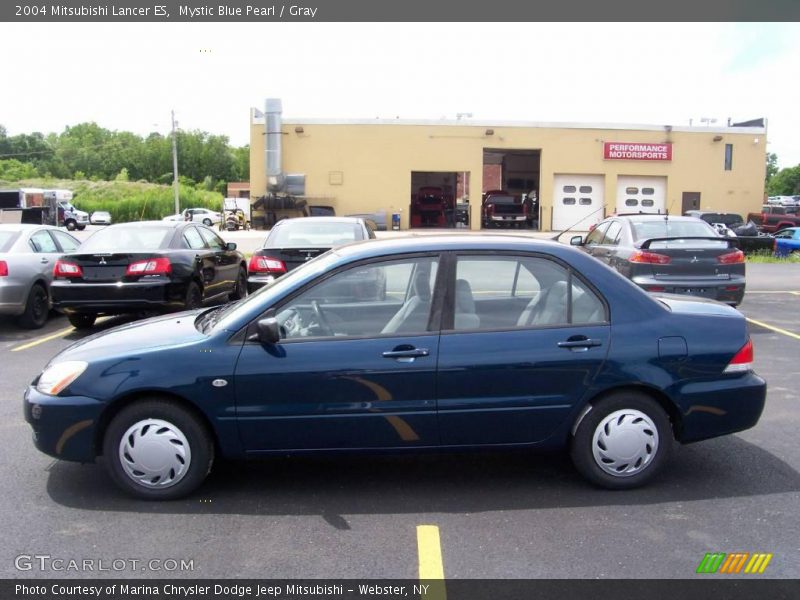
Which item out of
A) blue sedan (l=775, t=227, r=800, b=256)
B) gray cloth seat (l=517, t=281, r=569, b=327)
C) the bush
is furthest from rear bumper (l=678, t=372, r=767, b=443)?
the bush

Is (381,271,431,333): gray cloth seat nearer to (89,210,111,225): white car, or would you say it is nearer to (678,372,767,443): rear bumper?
(678,372,767,443): rear bumper

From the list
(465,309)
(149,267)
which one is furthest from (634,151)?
(465,309)

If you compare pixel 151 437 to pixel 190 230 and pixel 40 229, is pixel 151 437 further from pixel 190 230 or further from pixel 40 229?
pixel 40 229

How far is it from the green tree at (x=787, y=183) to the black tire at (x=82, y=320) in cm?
10889

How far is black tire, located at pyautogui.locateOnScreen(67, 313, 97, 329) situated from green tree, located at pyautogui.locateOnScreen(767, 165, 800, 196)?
357 feet

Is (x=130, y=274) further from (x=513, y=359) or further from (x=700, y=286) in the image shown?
(x=700, y=286)

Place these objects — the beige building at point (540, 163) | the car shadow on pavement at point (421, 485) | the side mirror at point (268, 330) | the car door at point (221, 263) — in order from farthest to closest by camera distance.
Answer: the beige building at point (540, 163) < the car door at point (221, 263) < the car shadow on pavement at point (421, 485) < the side mirror at point (268, 330)

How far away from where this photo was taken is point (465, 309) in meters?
4.43

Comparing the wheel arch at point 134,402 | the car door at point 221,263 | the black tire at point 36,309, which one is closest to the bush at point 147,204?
the car door at point 221,263

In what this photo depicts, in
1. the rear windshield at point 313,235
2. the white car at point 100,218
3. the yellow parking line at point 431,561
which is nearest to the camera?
the yellow parking line at point 431,561

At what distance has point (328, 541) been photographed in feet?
12.5

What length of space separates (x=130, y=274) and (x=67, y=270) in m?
0.84

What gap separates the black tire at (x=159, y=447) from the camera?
4.22 meters

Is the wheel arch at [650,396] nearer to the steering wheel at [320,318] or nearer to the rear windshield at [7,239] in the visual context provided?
the steering wheel at [320,318]
